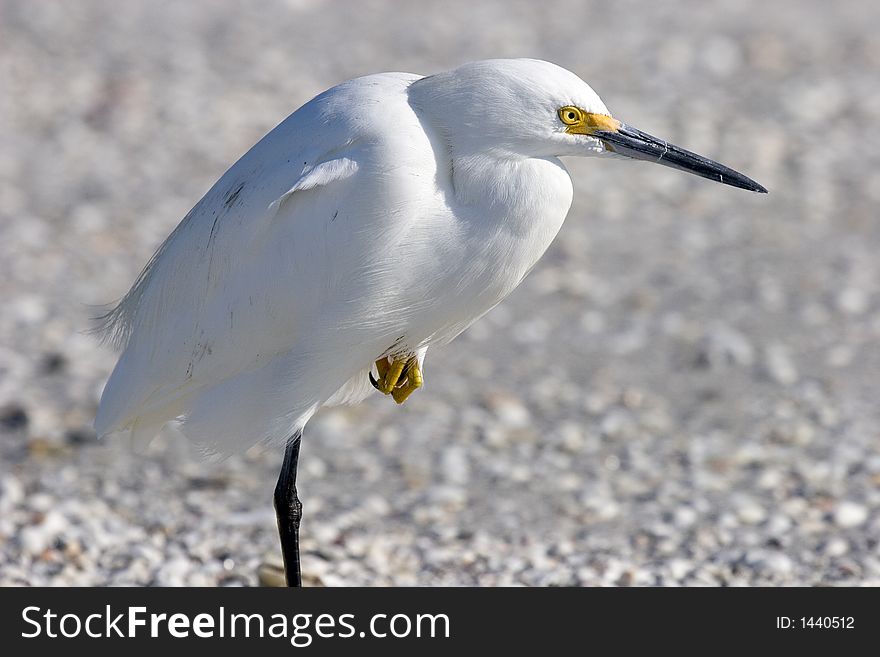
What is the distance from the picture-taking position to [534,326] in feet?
19.3

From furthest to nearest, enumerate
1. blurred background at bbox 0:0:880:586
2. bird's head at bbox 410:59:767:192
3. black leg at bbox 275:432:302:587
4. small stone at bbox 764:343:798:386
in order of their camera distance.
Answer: small stone at bbox 764:343:798:386 → blurred background at bbox 0:0:880:586 → black leg at bbox 275:432:302:587 → bird's head at bbox 410:59:767:192

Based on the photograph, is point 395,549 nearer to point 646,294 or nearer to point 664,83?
point 646,294

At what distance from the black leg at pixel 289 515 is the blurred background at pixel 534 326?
396 millimetres

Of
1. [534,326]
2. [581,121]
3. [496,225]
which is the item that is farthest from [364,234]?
[534,326]

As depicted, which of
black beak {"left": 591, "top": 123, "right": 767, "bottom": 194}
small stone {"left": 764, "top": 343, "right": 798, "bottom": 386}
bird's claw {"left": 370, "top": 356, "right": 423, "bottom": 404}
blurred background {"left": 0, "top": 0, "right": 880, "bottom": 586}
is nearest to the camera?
black beak {"left": 591, "top": 123, "right": 767, "bottom": 194}

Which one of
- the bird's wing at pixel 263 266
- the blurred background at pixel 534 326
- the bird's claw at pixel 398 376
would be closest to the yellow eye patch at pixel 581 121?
the bird's wing at pixel 263 266

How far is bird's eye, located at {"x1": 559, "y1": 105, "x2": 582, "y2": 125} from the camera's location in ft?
9.87

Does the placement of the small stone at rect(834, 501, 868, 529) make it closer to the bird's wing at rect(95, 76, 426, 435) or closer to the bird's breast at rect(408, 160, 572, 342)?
the bird's breast at rect(408, 160, 572, 342)

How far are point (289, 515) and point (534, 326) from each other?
8.10 feet

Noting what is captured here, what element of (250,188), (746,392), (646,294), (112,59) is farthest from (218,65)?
(250,188)

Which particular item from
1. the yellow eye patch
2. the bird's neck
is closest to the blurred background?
the bird's neck

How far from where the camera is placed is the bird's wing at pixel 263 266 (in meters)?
Answer: 3.06

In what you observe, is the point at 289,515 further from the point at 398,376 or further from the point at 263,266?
the point at 263,266

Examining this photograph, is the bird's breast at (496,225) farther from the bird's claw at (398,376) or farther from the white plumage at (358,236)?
the bird's claw at (398,376)
